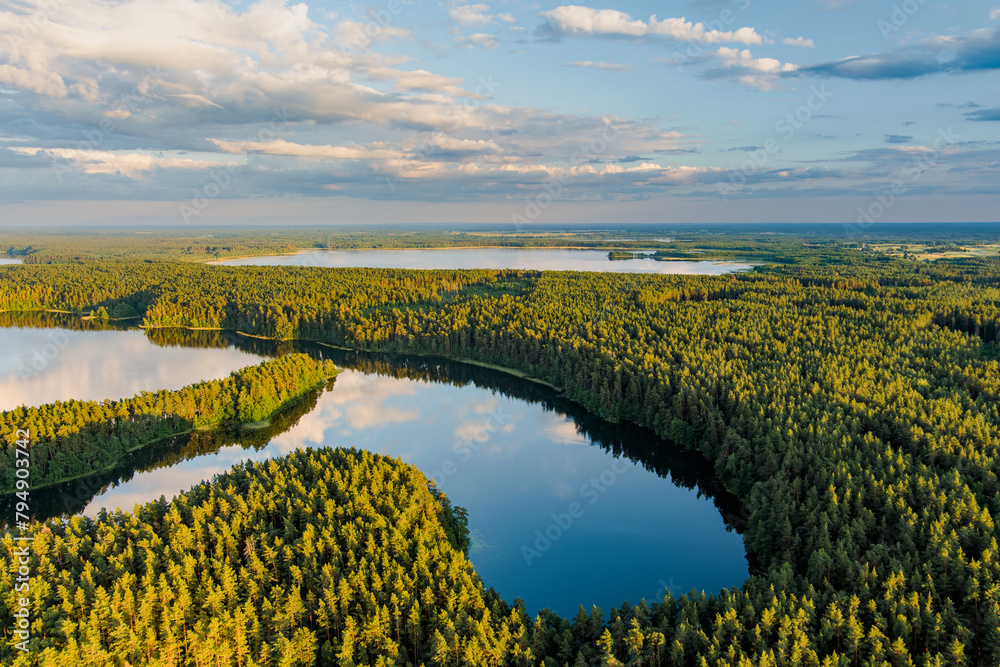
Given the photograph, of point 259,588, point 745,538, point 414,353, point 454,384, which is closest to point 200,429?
point 454,384

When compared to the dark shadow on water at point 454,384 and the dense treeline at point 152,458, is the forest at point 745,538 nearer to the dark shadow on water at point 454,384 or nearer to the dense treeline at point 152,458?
the dark shadow on water at point 454,384

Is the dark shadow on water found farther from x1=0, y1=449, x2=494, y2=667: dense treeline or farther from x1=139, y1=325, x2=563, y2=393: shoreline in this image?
x1=0, y1=449, x2=494, y2=667: dense treeline

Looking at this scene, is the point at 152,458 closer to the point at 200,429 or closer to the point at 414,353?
the point at 200,429

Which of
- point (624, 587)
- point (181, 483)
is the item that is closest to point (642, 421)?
point (624, 587)

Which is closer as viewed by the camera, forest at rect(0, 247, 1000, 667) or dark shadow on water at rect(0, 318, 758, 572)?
forest at rect(0, 247, 1000, 667)

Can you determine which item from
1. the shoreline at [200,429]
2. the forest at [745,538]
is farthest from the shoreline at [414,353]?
the shoreline at [200,429]

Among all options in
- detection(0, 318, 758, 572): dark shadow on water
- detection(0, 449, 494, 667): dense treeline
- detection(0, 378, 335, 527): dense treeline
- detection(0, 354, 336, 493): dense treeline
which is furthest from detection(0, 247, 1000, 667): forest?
detection(0, 354, 336, 493): dense treeline
